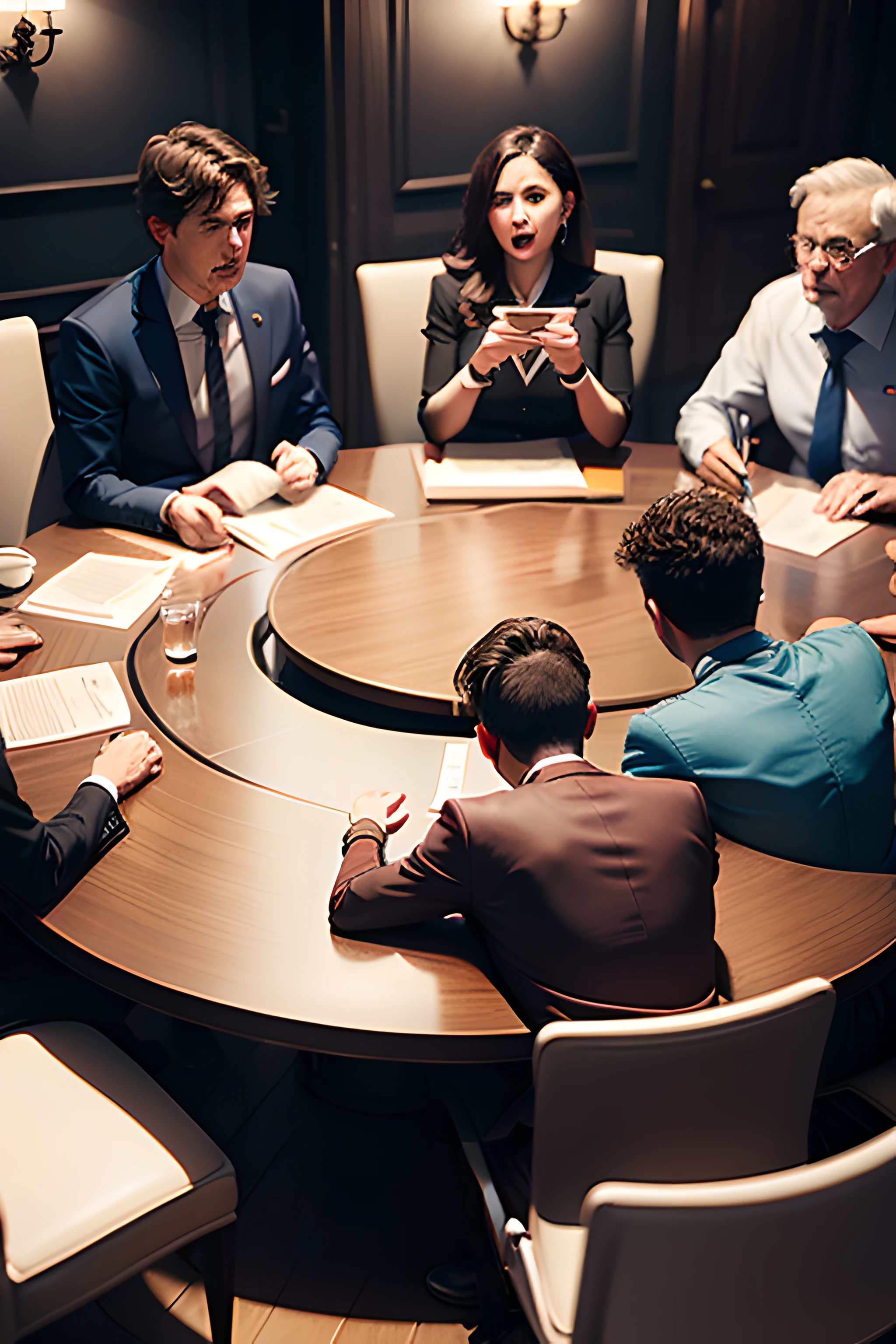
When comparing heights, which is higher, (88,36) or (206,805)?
(88,36)

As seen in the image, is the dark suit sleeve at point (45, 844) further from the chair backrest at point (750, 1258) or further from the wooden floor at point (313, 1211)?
the chair backrest at point (750, 1258)

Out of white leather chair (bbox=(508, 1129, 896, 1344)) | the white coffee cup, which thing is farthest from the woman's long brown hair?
white leather chair (bbox=(508, 1129, 896, 1344))

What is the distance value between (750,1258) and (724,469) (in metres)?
2.08

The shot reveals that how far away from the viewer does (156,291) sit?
110 inches

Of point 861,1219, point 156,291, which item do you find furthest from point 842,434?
point 861,1219

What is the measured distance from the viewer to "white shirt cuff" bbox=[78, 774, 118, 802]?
1749 millimetres

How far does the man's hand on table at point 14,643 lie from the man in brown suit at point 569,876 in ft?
3.34

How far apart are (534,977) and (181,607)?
1.06m

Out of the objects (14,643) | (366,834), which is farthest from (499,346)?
(366,834)

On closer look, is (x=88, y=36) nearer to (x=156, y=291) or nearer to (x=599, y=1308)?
(x=156, y=291)

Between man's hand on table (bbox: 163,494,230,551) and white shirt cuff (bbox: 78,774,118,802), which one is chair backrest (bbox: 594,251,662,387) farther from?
white shirt cuff (bbox: 78,774,118,802)

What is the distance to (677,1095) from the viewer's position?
1288 mm

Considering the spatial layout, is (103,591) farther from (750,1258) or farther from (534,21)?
(534,21)

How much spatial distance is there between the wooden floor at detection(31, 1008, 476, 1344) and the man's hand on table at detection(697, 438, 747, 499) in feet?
5.22
